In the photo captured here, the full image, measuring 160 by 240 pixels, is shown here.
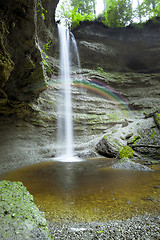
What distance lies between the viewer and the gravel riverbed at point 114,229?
5.67 ft

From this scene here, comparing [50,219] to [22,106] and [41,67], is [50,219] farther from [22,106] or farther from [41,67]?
[22,106]

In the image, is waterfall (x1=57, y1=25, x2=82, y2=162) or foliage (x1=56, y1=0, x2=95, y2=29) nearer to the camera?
waterfall (x1=57, y1=25, x2=82, y2=162)

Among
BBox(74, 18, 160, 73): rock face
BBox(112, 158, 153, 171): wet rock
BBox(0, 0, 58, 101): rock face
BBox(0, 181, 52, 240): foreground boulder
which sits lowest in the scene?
BBox(112, 158, 153, 171): wet rock

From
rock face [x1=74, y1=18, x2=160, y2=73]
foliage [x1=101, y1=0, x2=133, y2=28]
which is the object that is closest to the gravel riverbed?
rock face [x1=74, y1=18, x2=160, y2=73]

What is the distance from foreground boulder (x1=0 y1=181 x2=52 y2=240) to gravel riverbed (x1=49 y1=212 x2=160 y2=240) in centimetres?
37

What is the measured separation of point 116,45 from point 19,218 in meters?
22.0

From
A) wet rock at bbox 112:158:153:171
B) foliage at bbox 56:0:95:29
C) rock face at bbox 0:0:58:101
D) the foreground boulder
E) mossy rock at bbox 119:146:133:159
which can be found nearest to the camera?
the foreground boulder

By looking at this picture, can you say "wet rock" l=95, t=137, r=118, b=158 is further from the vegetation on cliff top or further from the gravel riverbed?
the vegetation on cliff top

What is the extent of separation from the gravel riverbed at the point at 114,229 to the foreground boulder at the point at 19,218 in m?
0.37

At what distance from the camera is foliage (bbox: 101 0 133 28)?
61.6 feet

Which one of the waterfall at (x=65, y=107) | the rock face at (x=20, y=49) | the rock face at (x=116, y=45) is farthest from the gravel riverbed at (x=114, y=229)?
the rock face at (x=116, y=45)

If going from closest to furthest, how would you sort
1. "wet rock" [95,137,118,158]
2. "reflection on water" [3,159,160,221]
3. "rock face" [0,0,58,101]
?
1. "reflection on water" [3,159,160,221]
2. "rock face" [0,0,58,101]
3. "wet rock" [95,137,118,158]

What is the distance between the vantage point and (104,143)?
9.39 meters

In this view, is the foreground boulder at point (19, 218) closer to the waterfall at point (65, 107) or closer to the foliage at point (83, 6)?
the waterfall at point (65, 107)
